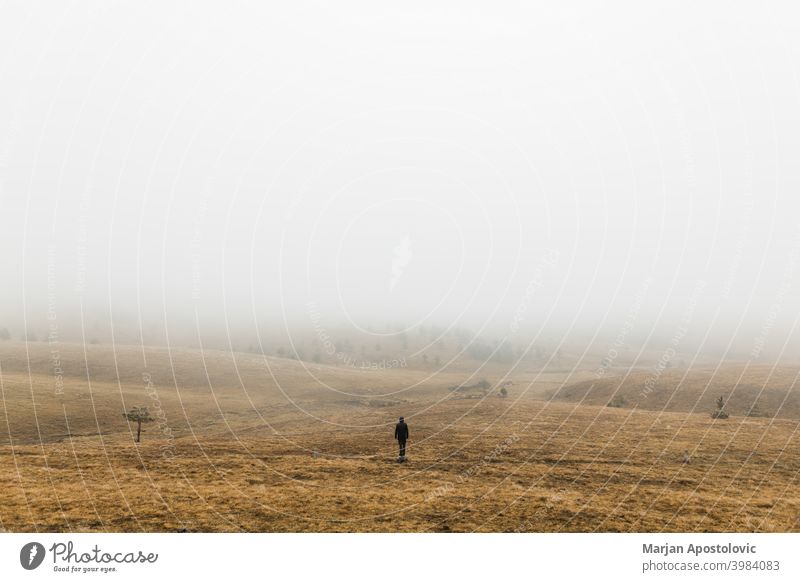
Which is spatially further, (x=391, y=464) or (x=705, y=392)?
(x=705, y=392)

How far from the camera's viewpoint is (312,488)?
1995 centimetres

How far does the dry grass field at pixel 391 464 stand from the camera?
17.0 metres

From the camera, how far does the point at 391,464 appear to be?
2419 centimetres

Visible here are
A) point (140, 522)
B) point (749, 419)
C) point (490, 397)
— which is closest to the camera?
point (140, 522)

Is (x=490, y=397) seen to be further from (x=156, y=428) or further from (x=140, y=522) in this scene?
(x=140, y=522)

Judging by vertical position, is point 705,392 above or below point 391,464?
below

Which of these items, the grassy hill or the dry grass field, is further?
the grassy hill

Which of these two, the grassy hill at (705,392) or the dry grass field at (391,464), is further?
the grassy hill at (705,392)

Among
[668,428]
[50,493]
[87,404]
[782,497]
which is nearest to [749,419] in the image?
[668,428]

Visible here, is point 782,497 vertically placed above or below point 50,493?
below

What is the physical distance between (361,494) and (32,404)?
38192mm

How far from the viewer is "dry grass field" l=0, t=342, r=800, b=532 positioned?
16969 mm
